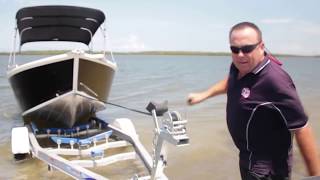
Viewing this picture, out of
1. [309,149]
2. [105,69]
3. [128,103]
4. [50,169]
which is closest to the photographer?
[309,149]

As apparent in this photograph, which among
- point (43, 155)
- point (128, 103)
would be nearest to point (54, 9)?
point (43, 155)

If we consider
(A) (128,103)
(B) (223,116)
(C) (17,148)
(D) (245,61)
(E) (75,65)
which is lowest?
(A) (128,103)

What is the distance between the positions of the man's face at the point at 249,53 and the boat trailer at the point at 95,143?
2.76 feet

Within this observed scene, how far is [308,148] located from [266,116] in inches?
11.2

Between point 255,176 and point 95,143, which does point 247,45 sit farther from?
point 95,143

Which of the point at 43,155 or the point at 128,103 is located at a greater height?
the point at 43,155

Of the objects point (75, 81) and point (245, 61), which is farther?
point (75, 81)

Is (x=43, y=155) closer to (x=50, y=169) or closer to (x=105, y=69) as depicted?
(x=50, y=169)

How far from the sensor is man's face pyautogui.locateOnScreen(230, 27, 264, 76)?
7.28 feet

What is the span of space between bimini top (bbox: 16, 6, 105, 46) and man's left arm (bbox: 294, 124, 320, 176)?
6104 mm

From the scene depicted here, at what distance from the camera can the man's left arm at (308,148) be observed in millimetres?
2152

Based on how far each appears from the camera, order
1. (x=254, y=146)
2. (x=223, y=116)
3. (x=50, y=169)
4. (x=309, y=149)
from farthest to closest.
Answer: (x=223, y=116) < (x=50, y=169) < (x=254, y=146) < (x=309, y=149)

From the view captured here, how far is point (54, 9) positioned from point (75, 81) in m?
1.84

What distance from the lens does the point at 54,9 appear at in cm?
739
